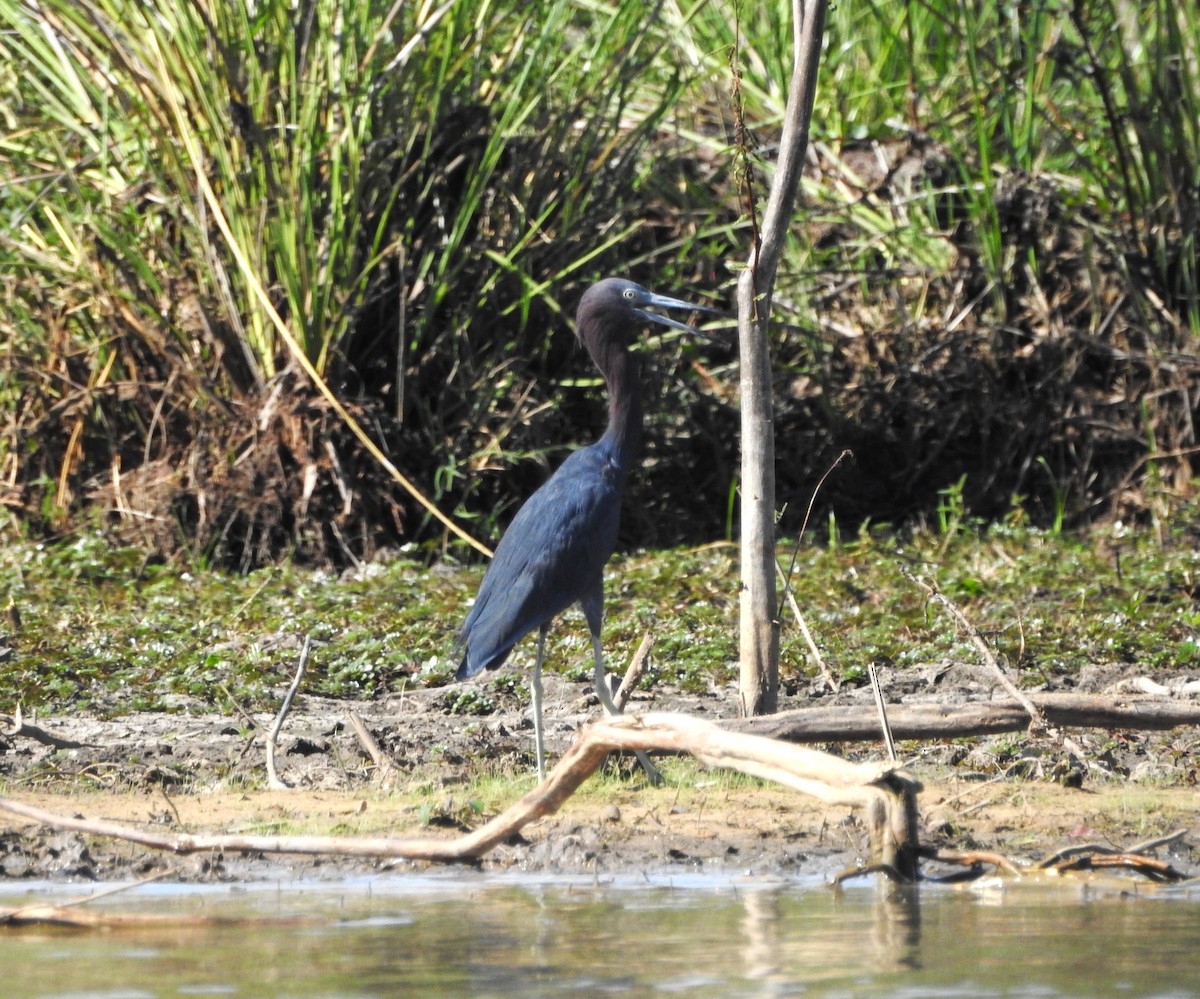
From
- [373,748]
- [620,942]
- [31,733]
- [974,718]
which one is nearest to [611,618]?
[373,748]

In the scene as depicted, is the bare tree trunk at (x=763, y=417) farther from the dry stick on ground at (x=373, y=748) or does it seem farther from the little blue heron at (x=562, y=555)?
the dry stick on ground at (x=373, y=748)

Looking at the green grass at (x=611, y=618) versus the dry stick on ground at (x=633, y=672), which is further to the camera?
the green grass at (x=611, y=618)

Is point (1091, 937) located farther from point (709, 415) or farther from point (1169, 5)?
point (1169, 5)

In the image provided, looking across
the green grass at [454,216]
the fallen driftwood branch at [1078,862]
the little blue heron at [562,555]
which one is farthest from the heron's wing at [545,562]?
the green grass at [454,216]

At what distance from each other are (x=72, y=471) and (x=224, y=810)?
4.57m

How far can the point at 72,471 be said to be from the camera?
925cm

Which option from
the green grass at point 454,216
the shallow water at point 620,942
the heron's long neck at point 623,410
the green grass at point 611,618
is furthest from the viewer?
the green grass at point 454,216

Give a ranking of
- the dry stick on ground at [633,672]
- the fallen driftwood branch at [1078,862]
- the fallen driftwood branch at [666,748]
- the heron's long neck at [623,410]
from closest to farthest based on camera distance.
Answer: the fallen driftwood branch at [666,748] < the fallen driftwood branch at [1078,862] < the dry stick on ground at [633,672] < the heron's long neck at [623,410]

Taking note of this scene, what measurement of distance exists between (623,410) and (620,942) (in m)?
2.63

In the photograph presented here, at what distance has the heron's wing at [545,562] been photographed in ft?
18.5

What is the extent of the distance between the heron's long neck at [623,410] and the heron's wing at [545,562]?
6.1 inches

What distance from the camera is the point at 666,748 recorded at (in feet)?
13.2

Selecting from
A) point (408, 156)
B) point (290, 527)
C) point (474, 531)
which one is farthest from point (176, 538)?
point (408, 156)

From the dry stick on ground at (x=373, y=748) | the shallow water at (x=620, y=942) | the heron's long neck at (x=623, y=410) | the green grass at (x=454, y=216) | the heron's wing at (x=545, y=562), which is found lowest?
the shallow water at (x=620, y=942)
